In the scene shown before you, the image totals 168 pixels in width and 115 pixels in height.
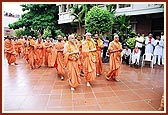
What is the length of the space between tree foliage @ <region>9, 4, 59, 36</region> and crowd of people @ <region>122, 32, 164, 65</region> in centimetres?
1042

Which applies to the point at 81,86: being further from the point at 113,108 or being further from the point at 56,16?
the point at 56,16

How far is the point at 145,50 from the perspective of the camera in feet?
31.0

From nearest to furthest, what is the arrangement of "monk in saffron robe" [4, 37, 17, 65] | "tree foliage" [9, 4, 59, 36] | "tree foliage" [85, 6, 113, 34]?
"monk in saffron robe" [4, 37, 17, 65] → "tree foliage" [85, 6, 113, 34] → "tree foliage" [9, 4, 59, 36]

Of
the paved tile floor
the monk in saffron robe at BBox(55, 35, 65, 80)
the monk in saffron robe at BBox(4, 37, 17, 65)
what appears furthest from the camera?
the monk in saffron robe at BBox(4, 37, 17, 65)

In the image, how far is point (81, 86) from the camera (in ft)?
18.7

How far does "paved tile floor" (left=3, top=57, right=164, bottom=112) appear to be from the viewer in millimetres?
4207

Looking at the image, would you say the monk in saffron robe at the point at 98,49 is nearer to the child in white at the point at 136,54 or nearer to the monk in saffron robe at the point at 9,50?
the child in white at the point at 136,54

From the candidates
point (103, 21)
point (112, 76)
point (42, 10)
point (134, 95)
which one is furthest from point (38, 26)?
point (134, 95)

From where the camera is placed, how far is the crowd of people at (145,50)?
29.5 feet

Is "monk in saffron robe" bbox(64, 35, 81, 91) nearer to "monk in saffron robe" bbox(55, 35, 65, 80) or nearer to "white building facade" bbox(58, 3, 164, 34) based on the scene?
"monk in saffron robe" bbox(55, 35, 65, 80)

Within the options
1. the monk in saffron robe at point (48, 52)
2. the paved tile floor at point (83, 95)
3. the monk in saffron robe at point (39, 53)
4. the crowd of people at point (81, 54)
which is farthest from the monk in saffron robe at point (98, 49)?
the monk in saffron robe at point (39, 53)

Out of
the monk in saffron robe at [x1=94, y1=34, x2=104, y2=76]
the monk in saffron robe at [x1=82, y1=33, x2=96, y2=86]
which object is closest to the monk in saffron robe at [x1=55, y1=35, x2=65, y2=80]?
the monk in saffron robe at [x1=94, y1=34, x2=104, y2=76]

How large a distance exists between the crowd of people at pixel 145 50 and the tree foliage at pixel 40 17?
10.4 metres

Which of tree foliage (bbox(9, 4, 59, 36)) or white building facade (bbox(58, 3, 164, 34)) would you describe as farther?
tree foliage (bbox(9, 4, 59, 36))
